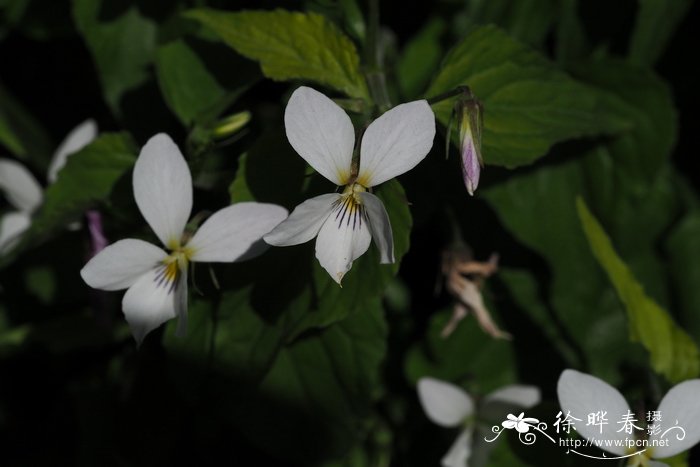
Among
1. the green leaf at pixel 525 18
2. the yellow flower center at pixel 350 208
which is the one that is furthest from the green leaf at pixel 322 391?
the green leaf at pixel 525 18

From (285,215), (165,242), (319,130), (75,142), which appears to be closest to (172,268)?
(165,242)

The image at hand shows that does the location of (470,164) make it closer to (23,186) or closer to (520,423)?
(520,423)

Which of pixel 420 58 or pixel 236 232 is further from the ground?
pixel 236 232

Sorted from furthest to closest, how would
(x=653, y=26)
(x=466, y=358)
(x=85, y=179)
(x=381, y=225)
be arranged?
1. (x=466, y=358)
2. (x=653, y=26)
3. (x=85, y=179)
4. (x=381, y=225)

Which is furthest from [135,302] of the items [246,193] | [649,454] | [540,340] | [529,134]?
[540,340]

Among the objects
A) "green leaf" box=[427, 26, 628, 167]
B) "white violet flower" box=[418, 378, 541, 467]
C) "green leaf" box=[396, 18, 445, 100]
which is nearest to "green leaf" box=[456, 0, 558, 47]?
"green leaf" box=[396, 18, 445, 100]

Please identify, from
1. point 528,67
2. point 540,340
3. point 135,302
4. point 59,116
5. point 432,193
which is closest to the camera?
point 135,302

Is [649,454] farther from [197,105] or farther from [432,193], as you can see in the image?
[197,105]
